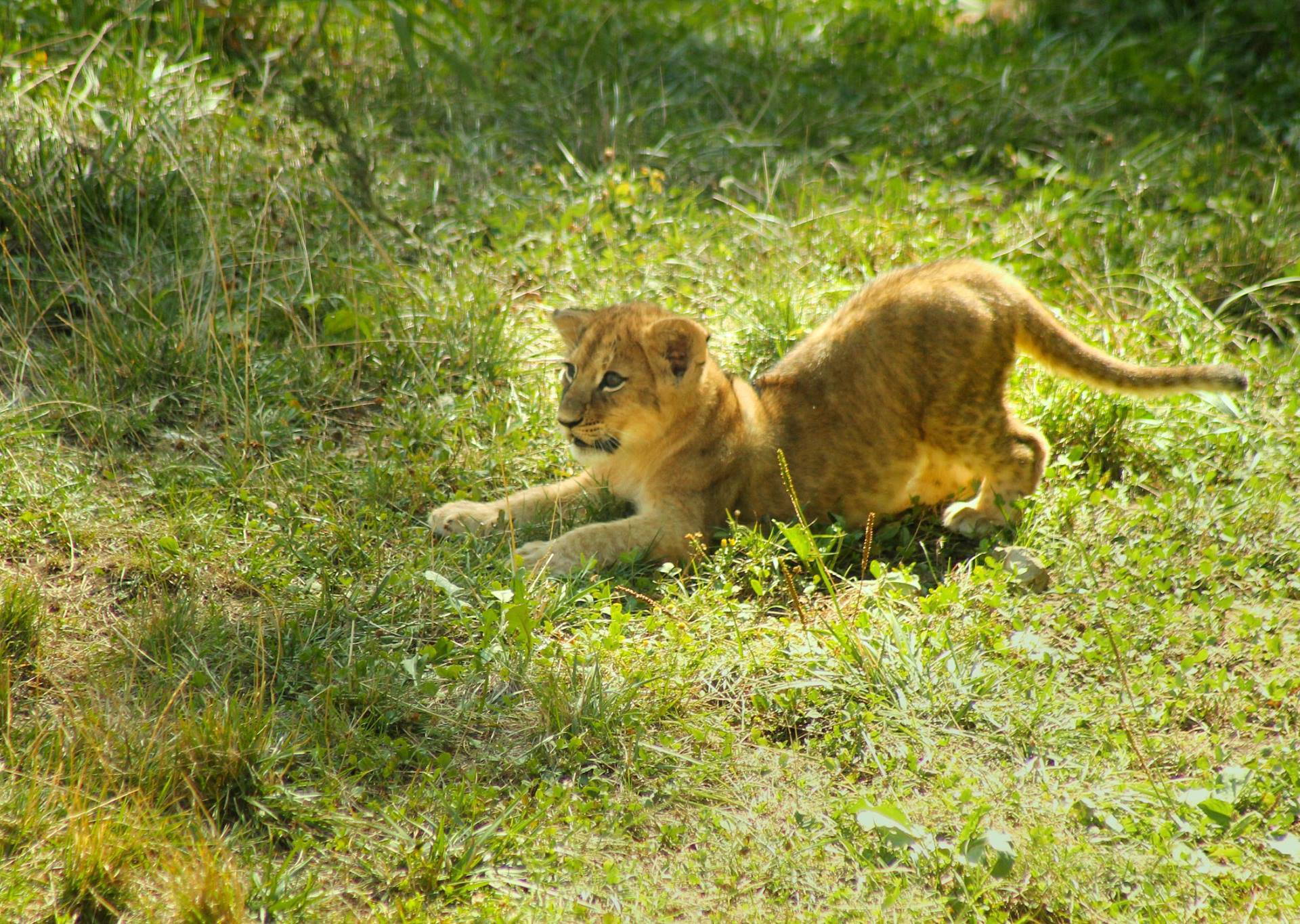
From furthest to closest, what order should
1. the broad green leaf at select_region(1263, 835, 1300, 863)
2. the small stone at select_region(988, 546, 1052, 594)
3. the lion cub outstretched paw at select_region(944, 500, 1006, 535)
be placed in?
the lion cub outstretched paw at select_region(944, 500, 1006, 535)
the small stone at select_region(988, 546, 1052, 594)
the broad green leaf at select_region(1263, 835, 1300, 863)

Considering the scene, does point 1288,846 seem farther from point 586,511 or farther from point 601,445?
point 586,511

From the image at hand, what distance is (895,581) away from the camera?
15.3ft

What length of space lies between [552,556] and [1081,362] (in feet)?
7.78

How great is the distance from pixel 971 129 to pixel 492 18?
3.72 meters

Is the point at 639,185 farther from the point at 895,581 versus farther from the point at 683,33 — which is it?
the point at 895,581

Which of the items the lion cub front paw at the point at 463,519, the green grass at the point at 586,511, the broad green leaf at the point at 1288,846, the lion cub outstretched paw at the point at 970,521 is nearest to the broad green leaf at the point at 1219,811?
the green grass at the point at 586,511

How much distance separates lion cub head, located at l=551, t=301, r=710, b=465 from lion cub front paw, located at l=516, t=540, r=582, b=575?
48cm

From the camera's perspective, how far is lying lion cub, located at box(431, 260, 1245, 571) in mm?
4980

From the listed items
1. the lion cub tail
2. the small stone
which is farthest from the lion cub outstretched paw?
the lion cub tail

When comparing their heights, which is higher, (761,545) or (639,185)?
(639,185)

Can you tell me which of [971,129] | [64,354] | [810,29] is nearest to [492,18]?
[810,29]

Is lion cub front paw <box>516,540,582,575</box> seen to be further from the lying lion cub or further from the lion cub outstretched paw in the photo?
the lion cub outstretched paw

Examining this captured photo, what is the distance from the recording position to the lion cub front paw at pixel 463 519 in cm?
496

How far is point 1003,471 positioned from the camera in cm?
519
